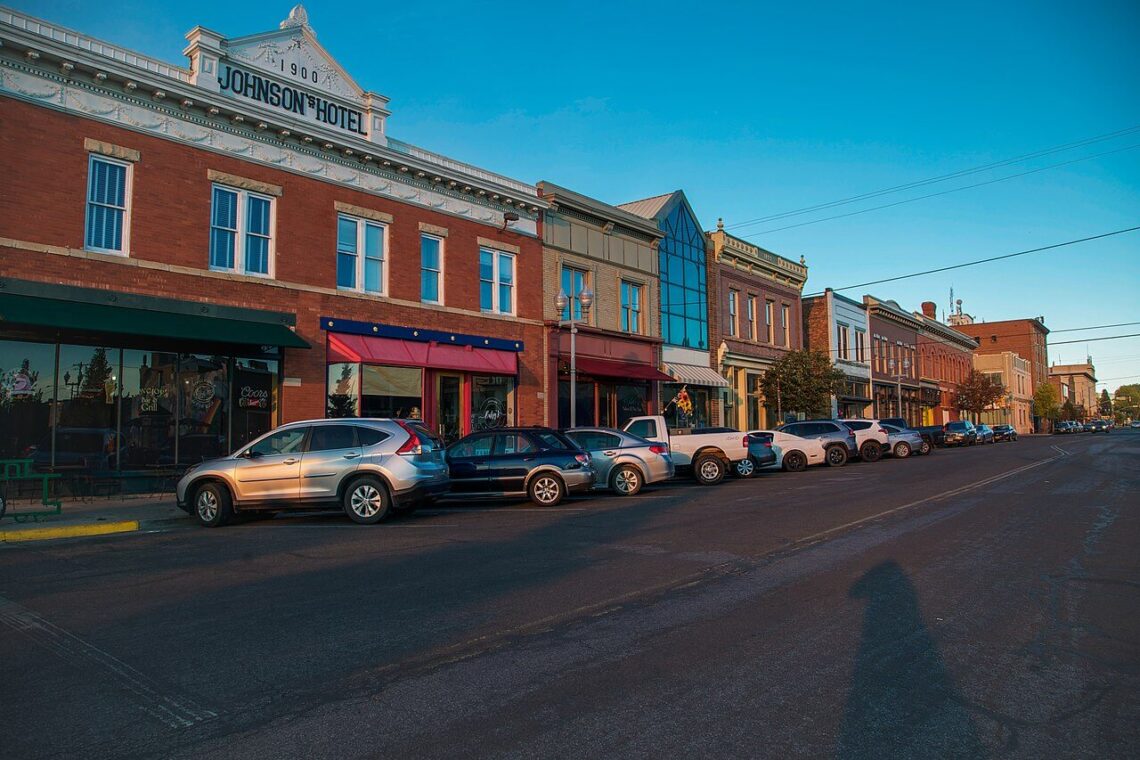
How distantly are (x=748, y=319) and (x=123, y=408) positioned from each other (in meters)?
29.0

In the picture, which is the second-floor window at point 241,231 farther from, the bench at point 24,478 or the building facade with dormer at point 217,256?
the bench at point 24,478

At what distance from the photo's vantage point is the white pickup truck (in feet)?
66.2

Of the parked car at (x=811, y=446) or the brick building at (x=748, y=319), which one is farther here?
the brick building at (x=748, y=319)

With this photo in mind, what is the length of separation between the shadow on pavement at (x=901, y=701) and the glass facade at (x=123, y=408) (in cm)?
1512

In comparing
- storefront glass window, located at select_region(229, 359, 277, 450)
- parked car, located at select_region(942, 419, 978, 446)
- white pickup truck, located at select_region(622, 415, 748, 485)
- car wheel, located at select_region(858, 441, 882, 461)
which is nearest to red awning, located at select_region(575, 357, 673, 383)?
white pickup truck, located at select_region(622, 415, 748, 485)

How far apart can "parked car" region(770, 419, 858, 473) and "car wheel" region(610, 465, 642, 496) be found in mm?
9895

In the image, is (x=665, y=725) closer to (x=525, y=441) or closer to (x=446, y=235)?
(x=525, y=441)

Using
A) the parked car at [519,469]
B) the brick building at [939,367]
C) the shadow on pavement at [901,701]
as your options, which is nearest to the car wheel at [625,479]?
the parked car at [519,469]

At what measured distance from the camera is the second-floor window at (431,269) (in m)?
22.7

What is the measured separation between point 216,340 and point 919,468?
1990 centimetres

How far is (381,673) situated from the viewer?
198 inches

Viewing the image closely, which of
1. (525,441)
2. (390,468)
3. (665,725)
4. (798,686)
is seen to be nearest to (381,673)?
(665,725)

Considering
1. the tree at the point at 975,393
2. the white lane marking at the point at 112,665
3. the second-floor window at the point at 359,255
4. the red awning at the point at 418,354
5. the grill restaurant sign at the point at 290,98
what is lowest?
the white lane marking at the point at 112,665

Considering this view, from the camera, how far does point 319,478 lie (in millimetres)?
12469
